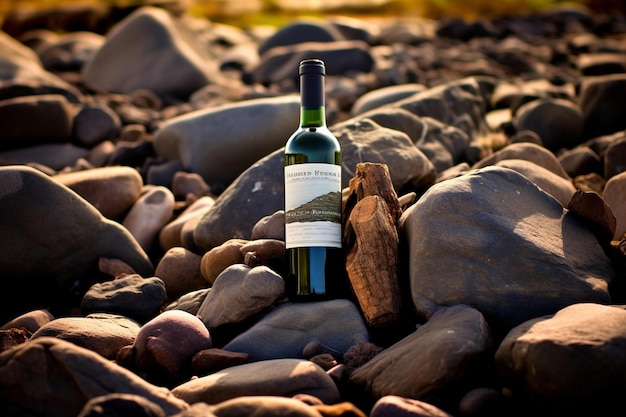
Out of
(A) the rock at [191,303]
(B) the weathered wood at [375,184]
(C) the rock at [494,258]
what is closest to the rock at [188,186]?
(A) the rock at [191,303]

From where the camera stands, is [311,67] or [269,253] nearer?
[311,67]

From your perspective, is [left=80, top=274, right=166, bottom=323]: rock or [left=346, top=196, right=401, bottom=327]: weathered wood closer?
[left=346, top=196, right=401, bottom=327]: weathered wood

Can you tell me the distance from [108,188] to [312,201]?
3.13 meters

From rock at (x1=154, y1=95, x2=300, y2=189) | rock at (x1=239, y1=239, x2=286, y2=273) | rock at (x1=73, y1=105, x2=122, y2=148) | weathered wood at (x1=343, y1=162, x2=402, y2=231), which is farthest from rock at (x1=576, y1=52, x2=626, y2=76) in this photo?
rock at (x1=239, y1=239, x2=286, y2=273)

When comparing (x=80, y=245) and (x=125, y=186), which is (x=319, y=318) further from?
(x=125, y=186)

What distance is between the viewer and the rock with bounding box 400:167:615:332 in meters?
4.16

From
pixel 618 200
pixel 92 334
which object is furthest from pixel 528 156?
pixel 92 334

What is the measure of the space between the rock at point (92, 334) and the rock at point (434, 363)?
1.58 meters

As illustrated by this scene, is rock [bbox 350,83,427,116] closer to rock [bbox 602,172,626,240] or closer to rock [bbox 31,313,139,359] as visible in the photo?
rock [bbox 602,172,626,240]

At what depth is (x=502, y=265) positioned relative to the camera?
4227 mm

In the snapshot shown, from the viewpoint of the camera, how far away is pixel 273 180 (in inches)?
230

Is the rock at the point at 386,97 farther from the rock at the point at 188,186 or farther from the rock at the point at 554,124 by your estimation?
the rock at the point at 188,186

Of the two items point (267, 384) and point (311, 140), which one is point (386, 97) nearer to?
point (311, 140)

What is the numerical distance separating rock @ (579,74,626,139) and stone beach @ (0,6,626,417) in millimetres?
26
